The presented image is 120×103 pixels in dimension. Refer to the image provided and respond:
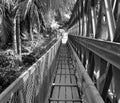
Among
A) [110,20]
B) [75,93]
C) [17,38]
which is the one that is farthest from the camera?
[17,38]

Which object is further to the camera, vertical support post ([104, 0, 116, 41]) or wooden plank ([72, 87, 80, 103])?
wooden plank ([72, 87, 80, 103])

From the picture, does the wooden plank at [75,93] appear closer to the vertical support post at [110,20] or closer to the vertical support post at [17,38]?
the vertical support post at [110,20]

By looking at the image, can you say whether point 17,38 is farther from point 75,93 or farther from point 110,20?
point 110,20

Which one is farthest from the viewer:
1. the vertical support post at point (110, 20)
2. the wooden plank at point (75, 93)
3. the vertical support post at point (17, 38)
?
the vertical support post at point (17, 38)

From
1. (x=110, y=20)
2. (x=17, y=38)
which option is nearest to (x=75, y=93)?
(x=110, y=20)

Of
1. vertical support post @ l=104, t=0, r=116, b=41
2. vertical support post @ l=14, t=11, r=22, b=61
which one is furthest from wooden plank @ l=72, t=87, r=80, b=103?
vertical support post @ l=14, t=11, r=22, b=61

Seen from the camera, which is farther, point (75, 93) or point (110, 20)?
point (75, 93)

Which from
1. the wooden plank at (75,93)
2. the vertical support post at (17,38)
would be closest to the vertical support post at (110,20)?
the wooden plank at (75,93)

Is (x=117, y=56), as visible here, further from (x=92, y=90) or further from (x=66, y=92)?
(x=66, y=92)

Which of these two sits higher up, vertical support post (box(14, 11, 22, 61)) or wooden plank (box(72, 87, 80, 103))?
vertical support post (box(14, 11, 22, 61))

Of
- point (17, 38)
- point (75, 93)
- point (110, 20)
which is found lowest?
point (75, 93)

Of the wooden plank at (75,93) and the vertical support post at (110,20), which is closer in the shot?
the vertical support post at (110,20)

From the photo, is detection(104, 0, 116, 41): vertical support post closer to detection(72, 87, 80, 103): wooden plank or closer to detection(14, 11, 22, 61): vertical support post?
detection(72, 87, 80, 103): wooden plank

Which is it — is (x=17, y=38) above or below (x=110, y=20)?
below
